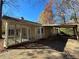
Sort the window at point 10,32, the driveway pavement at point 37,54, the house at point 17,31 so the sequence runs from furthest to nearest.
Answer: the window at point 10,32 < the house at point 17,31 < the driveway pavement at point 37,54

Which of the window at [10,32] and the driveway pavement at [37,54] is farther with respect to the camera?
the window at [10,32]

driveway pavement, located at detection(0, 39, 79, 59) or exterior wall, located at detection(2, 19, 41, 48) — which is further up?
exterior wall, located at detection(2, 19, 41, 48)

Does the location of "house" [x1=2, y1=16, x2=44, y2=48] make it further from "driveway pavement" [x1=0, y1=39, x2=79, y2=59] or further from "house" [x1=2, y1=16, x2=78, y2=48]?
"driveway pavement" [x1=0, y1=39, x2=79, y2=59]

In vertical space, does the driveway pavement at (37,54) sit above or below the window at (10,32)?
below

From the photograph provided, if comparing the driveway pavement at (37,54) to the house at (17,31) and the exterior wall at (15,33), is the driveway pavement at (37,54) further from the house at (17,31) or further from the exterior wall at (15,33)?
the house at (17,31)

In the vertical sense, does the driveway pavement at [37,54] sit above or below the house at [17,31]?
below

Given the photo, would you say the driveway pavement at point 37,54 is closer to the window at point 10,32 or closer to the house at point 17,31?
the house at point 17,31

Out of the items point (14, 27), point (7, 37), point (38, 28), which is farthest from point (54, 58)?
point (38, 28)

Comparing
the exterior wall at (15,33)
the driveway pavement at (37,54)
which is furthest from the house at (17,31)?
the driveway pavement at (37,54)

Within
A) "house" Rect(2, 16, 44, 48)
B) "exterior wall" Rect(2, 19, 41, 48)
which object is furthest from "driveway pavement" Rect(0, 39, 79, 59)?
"house" Rect(2, 16, 44, 48)

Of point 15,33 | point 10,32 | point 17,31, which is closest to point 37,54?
point 10,32

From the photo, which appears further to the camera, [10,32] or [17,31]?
[17,31]

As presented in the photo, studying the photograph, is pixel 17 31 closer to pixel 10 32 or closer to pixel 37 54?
pixel 10 32

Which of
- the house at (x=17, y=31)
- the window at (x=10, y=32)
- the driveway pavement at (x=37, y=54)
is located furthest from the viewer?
the window at (x=10, y=32)
